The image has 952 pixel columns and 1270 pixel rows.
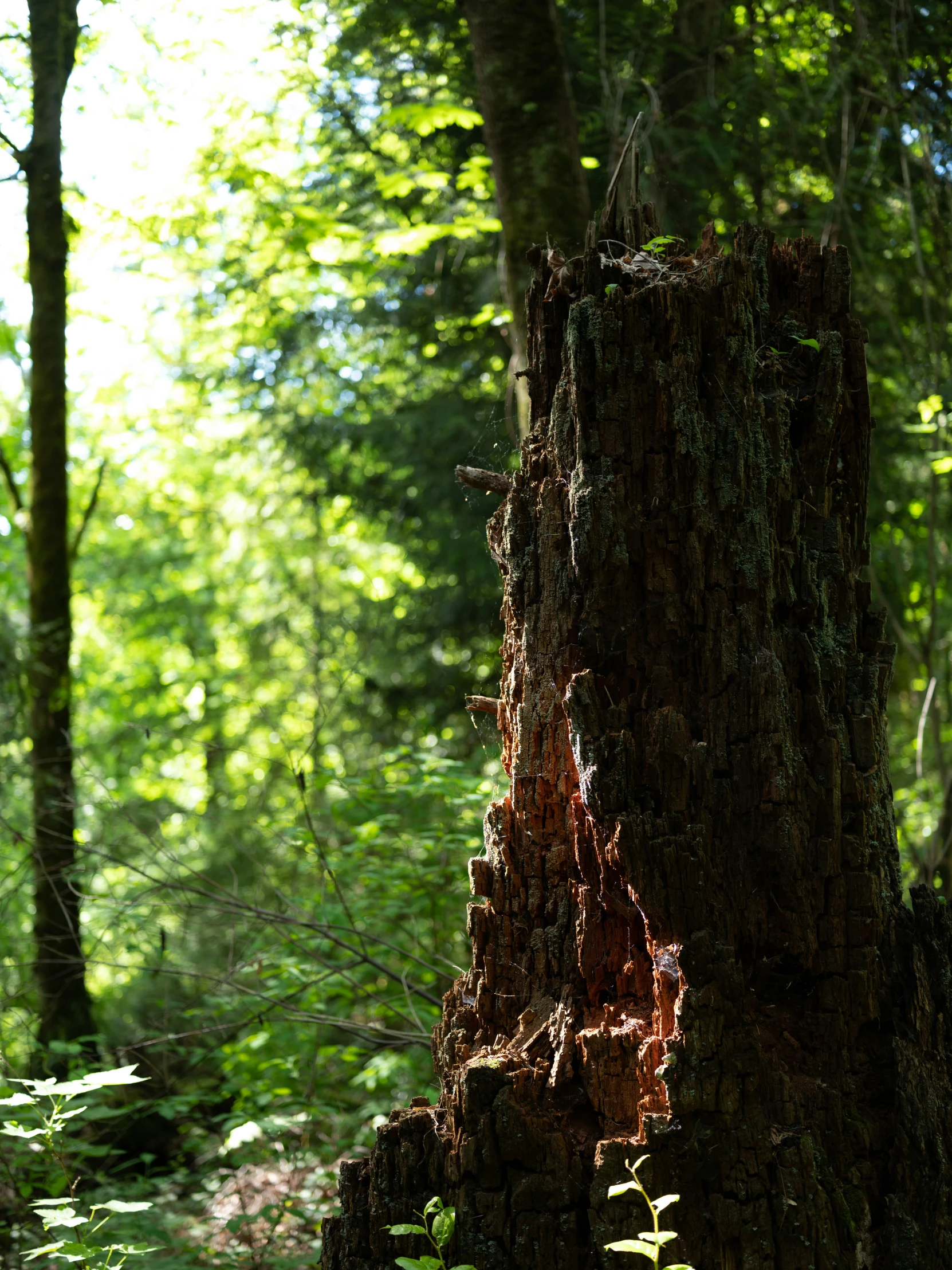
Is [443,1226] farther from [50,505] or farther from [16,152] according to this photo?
[16,152]

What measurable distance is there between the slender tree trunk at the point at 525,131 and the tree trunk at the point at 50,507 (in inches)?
123

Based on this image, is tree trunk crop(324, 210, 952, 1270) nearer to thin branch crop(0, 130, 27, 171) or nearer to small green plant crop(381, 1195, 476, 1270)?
small green plant crop(381, 1195, 476, 1270)

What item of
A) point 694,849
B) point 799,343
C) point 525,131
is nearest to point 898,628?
point 525,131

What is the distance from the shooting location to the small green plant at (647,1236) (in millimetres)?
1746

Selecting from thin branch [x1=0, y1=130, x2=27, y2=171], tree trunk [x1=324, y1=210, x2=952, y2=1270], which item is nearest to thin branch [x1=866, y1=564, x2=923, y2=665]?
tree trunk [x1=324, y1=210, x2=952, y2=1270]

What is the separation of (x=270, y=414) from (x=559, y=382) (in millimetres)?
7506

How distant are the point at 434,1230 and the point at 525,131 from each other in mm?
4925

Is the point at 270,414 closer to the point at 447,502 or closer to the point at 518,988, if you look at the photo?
the point at 447,502

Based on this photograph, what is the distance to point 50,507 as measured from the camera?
22.7ft

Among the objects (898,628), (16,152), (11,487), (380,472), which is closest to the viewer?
(898,628)

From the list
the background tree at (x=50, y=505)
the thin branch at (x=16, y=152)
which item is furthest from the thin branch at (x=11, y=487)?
the thin branch at (x=16, y=152)

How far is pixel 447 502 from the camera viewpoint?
8164mm

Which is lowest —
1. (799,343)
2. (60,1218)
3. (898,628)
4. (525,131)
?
(60,1218)

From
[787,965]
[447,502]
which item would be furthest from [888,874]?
[447,502]
